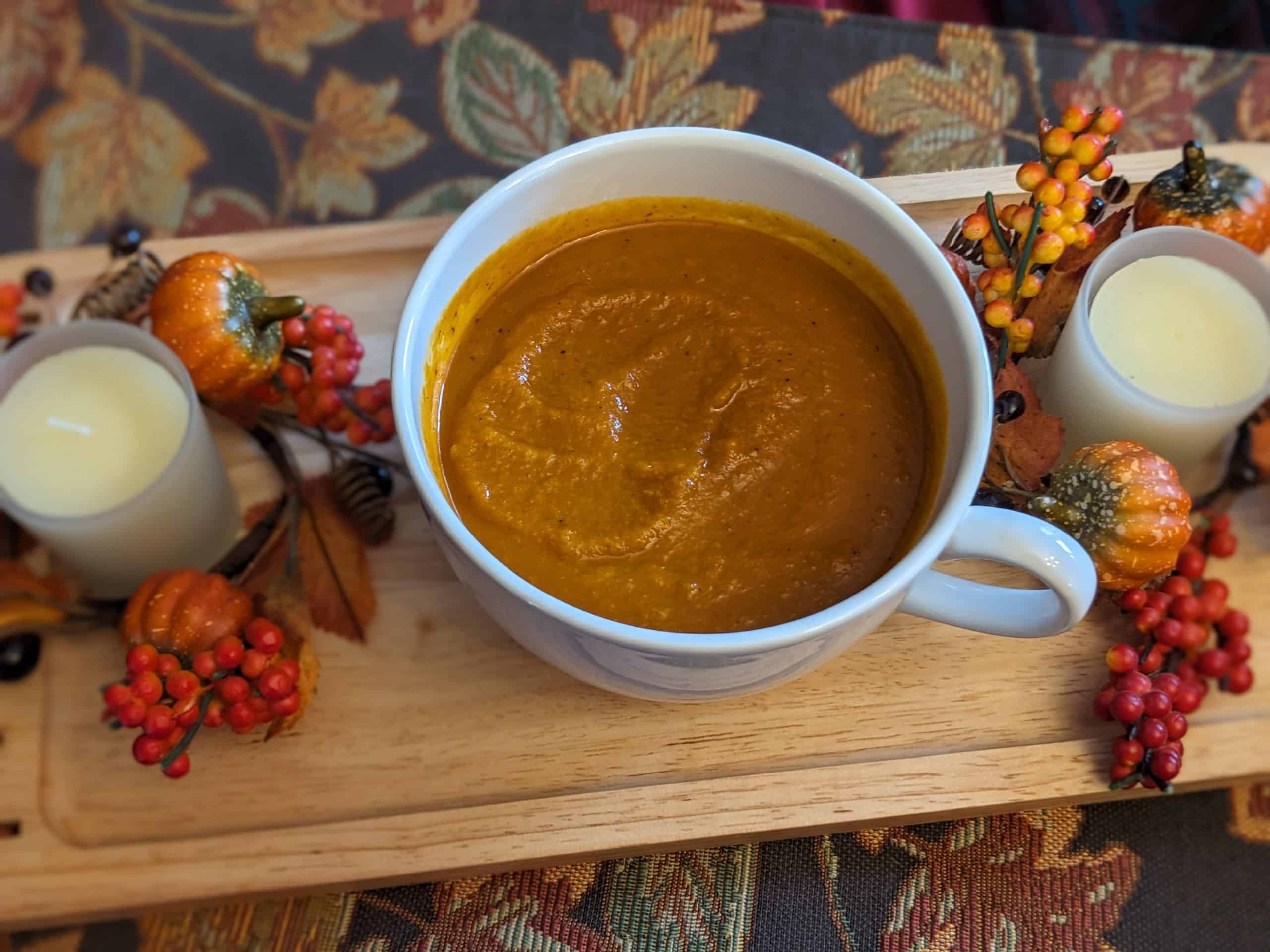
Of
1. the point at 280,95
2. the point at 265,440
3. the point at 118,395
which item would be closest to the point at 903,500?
the point at 265,440

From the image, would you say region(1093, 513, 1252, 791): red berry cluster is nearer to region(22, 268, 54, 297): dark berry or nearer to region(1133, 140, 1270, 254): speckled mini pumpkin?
region(1133, 140, 1270, 254): speckled mini pumpkin

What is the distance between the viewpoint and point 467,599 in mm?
970

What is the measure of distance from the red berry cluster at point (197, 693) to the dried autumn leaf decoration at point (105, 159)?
32.0 inches

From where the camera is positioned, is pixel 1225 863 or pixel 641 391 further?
pixel 1225 863

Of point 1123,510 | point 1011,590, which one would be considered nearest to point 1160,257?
point 1123,510

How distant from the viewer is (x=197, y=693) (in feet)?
2.89

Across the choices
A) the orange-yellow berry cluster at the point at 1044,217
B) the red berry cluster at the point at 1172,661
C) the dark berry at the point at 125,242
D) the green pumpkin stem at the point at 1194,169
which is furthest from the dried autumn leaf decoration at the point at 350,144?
the red berry cluster at the point at 1172,661

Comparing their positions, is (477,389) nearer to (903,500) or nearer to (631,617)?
(631,617)

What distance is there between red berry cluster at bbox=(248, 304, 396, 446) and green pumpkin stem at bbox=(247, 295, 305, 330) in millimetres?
28

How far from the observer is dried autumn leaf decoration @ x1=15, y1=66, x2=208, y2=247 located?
1.49 m

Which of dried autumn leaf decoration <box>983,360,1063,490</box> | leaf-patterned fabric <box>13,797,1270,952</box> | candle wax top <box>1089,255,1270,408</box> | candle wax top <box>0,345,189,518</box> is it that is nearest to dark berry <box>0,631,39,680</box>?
candle wax top <box>0,345,189,518</box>

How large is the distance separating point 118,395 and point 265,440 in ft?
0.45

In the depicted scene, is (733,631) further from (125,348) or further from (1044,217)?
(125,348)

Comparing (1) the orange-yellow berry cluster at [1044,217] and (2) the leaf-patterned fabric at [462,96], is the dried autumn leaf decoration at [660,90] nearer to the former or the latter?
(2) the leaf-patterned fabric at [462,96]
